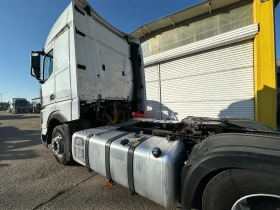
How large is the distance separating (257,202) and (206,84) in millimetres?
7042

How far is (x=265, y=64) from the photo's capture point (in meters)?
6.15

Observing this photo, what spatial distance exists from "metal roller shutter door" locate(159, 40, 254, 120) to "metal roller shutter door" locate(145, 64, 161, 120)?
347mm

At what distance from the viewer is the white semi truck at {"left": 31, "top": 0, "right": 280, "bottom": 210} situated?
1423 mm

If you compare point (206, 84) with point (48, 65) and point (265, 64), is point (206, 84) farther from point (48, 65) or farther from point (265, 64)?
point (48, 65)

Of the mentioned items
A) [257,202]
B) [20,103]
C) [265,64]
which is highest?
[265,64]

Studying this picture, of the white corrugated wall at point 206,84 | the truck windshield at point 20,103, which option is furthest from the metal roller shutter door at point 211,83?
the truck windshield at point 20,103

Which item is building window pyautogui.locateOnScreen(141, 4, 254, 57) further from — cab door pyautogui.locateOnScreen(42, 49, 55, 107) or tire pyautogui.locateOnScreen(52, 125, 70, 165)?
tire pyautogui.locateOnScreen(52, 125, 70, 165)

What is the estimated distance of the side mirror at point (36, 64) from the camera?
13.5 ft

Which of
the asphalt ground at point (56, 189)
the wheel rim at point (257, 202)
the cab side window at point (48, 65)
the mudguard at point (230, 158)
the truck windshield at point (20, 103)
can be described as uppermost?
the cab side window at point (48, 65)

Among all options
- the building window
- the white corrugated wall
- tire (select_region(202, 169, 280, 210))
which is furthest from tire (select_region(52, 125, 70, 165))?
the building window

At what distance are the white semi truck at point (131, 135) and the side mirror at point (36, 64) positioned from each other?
0.07 feet

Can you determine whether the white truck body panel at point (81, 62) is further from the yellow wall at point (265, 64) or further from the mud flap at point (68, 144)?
the yellow wall at point (265, 64)

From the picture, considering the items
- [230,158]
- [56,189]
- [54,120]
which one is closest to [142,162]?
[230,158]

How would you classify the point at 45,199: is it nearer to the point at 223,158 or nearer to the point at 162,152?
the point at 162,152
